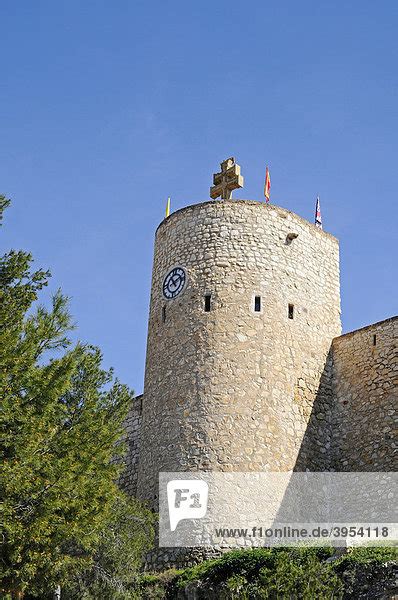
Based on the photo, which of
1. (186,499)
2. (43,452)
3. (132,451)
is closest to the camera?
(43,452)

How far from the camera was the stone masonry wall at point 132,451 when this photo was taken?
19016 millimetres

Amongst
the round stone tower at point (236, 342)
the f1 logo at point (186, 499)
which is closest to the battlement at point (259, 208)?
the round stone tower at point (236, 342)

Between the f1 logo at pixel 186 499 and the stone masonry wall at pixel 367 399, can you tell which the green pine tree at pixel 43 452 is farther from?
the stone masonry wall at pixel 367 399

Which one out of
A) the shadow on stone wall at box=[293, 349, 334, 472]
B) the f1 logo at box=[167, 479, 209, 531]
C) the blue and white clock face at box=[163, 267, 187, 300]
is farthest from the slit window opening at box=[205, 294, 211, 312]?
the f1 logo at box=[167, 479, 209, 531]

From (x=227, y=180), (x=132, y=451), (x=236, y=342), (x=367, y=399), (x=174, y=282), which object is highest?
(x=227, y=180)

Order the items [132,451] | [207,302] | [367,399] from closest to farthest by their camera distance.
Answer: [367,399] < [207,302] < [132,451]

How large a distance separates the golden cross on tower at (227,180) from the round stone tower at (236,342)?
1423mm

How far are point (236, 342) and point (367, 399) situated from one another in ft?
9.16

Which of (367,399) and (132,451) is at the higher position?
(367,399)

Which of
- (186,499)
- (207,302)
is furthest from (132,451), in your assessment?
(207,302)

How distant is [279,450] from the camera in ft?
53.6

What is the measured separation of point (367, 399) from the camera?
17203 mm

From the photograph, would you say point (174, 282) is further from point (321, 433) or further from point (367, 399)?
point (367, 399)

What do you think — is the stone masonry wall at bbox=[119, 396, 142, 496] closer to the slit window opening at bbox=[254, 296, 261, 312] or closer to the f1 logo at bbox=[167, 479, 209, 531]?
the f1 logo at bbox=[167, 479, 209, 531]
